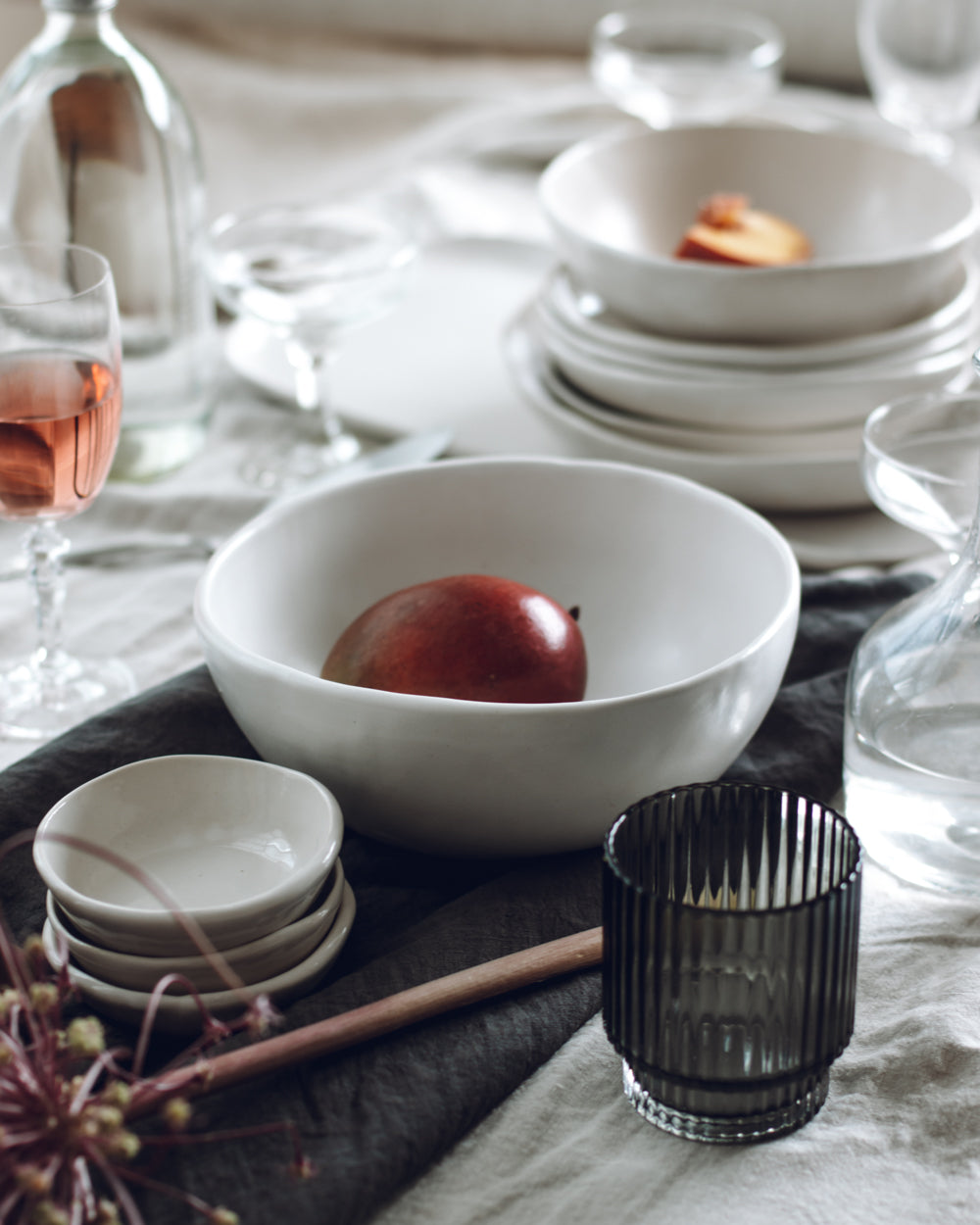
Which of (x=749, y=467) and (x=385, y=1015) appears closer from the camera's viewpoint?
(x=385, y=1015)

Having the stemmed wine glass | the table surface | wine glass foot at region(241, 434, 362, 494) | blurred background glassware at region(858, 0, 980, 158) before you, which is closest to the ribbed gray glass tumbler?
the table surface

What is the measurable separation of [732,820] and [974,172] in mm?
921

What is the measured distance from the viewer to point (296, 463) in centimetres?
90

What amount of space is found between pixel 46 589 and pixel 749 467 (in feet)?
1.22

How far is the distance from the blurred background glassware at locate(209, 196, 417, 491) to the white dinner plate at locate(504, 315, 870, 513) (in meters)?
0.12

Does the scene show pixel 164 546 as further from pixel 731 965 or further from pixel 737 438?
pixel 731 965

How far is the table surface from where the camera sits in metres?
0.42

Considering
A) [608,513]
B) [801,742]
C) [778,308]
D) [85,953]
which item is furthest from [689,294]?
[85,953]

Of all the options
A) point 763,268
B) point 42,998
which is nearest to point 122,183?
point 763,268

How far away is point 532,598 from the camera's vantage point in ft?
1.81

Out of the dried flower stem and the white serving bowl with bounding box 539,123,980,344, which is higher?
the white serving bowl with bounding box 539,123,980,344

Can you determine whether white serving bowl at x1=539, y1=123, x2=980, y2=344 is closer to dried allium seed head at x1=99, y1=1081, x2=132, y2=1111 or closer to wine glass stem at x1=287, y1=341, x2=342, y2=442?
wine glass stem at x1=287, y1=341, x2=342, y2=442

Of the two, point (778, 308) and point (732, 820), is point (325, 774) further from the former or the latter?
point (778, 308)

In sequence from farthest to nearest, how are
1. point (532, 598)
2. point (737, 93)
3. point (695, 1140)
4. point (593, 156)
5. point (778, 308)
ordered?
1. point (737, 93)
2. point (593, 156)
3. point (778, 308)
4. point (532, 598)
5. point (695, 1140)
